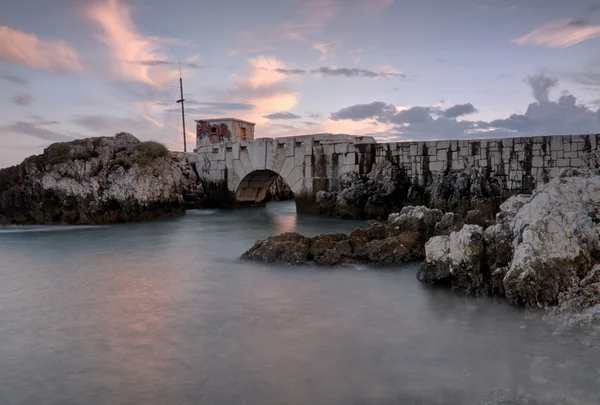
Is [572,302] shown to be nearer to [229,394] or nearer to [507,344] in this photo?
[507,344]

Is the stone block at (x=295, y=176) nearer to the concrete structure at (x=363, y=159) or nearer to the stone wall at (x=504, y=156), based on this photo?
the concrete structure at (x=363, y=159)

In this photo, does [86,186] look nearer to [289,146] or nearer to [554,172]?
[289,146]

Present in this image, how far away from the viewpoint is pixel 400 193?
13.4 meters

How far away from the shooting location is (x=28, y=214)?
49.2 feet

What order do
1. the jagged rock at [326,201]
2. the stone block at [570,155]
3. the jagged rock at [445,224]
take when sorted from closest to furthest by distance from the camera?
the jagged rock at [445,224], the stone block at [570,155], the jagged rock at [326,201]

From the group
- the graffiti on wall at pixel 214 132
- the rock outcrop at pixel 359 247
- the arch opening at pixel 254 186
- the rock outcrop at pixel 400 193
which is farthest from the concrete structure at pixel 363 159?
the graffiti on wall at pixel 214 132

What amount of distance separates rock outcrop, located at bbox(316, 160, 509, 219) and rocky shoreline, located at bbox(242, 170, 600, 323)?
4.77m

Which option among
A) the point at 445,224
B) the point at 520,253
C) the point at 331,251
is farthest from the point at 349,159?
the point at 520,253

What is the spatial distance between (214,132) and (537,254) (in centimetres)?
2410

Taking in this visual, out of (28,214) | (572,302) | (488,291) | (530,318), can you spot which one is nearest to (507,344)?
(530,318)

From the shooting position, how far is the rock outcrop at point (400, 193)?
1190cm

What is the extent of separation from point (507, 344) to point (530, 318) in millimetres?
683

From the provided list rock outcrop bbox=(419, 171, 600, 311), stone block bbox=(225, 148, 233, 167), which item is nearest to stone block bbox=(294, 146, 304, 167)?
stone block bbox=(225, 148, 233, 167)

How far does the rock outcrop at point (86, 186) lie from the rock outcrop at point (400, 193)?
217 inches
